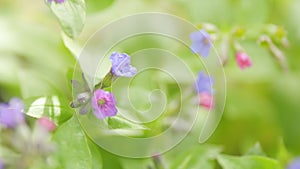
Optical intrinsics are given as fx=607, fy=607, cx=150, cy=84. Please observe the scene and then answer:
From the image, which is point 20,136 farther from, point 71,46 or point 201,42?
point 201,42

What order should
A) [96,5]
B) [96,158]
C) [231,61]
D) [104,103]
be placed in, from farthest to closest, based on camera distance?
[231,61] → [96,5] → [96,158] → [104,103]

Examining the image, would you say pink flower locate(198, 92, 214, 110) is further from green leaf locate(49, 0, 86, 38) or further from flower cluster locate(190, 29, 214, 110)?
green leaf locate(49, 0, 86, 38)

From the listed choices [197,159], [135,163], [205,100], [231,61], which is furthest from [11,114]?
[231,61]

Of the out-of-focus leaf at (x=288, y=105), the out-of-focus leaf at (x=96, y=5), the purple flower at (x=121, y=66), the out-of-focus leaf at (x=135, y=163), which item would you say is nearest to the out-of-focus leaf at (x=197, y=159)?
the out-of-focus leaf at (x=135, y=163)

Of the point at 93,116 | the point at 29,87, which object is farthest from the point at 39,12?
the point at 93,116

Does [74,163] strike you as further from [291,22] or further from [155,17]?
[291,22]

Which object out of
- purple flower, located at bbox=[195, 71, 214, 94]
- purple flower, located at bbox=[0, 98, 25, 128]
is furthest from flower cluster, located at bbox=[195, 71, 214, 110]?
purple flower, located at bbox=[0, 98, 25, 128]
